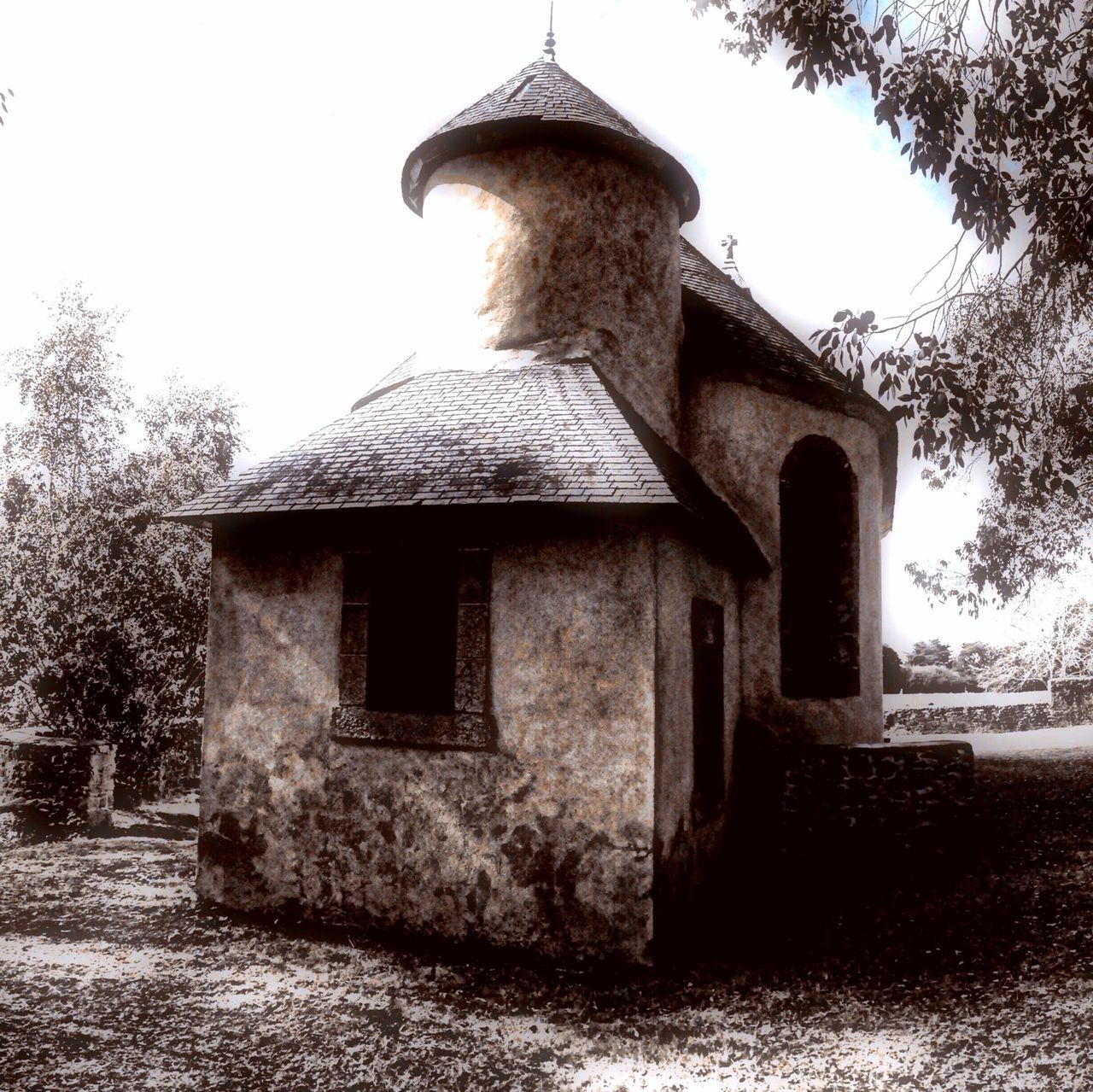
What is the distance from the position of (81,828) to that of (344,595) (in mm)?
5804

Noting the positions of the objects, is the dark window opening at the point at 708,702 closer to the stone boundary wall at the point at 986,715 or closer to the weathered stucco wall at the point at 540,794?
the weathered stucco wall at the point at 540,794

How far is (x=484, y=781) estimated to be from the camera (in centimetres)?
734

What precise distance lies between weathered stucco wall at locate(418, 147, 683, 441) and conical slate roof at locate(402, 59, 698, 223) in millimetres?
128

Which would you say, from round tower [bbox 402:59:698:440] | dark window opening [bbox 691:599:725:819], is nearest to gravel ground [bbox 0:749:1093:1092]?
dark window opening [bbox 691:599:725:819]

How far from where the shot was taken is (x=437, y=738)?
7469 mm

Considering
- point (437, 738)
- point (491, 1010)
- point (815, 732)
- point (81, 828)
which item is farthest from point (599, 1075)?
point (81, 828)

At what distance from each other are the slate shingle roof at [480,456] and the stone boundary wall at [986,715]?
2057 centimetres

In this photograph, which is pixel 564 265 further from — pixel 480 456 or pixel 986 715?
pixel 986 715

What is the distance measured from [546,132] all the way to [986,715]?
24.2 m

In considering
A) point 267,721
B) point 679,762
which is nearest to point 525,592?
point 679,762

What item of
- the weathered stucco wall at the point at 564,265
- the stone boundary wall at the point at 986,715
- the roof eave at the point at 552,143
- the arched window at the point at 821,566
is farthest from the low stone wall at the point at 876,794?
the stone boundary wall at the point at 986,715

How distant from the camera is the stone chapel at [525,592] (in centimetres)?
718

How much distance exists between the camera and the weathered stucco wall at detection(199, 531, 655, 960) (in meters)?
7.03

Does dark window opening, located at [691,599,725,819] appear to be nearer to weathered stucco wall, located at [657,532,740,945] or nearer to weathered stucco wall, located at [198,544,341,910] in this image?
weathered stucco wall, located at [657,532,740,945]
